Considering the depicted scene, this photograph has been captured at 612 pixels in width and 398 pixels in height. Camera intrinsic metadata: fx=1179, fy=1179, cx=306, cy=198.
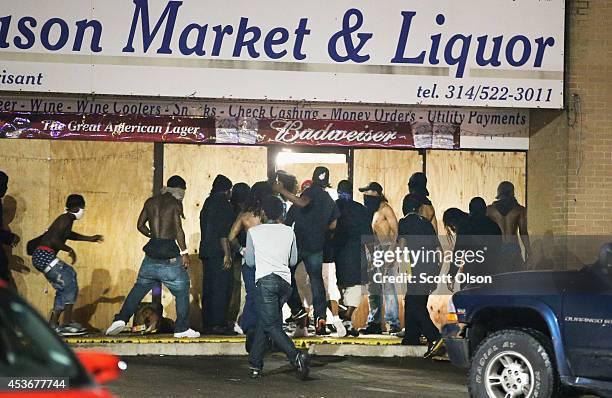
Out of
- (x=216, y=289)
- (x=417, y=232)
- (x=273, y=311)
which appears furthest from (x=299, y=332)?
(x=273, y=311)

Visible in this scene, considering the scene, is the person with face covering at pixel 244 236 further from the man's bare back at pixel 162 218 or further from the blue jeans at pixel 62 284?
the blue jeans at pixel 62 284

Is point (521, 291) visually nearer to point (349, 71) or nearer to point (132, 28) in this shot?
point (349, 71)

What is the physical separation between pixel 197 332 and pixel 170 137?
2849 mm

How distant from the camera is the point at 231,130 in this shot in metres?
16.9

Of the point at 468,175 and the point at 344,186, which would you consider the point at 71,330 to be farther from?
the point at 468,175

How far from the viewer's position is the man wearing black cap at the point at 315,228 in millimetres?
15883

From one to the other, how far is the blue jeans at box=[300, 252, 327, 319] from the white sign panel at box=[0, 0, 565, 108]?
223 cm

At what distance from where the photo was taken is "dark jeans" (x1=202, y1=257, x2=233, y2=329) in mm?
16562

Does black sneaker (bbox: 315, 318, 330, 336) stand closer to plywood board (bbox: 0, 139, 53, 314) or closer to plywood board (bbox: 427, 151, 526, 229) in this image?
plywood board (bbox: 427, 151, 526, 229)

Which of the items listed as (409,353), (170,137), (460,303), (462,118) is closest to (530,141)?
(462,118)

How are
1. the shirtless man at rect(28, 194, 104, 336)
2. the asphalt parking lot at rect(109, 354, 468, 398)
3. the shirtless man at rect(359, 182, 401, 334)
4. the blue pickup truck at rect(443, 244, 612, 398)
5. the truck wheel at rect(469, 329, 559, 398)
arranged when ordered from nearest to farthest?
1. the blue pickup truck at rect(443, 244, 612, 398)
2. the truck wheel at rect(469, 329, 559, 398)
3. the asphalt parking lot at rect(109, 354, 468, 398)
4. the shirtless man at rect(28, 194, 104, 336)
5. the shirtless man at rect(359, 182, 401, 334)

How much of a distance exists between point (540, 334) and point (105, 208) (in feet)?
27.0

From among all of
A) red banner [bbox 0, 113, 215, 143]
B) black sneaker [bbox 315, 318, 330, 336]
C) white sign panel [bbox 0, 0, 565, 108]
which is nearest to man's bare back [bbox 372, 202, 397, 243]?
black sneaker [bbox 315, 318, 330, 336]

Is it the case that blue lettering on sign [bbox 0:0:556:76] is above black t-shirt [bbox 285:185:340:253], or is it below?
above
